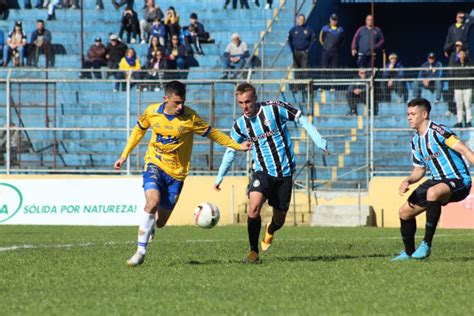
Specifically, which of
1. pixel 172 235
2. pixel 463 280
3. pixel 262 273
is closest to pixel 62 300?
pixel 262 273

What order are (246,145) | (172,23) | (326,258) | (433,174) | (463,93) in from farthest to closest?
(172,23) → (463,93) → (326,258) → (433,174) → (246,145)

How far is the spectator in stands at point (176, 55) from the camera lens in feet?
100

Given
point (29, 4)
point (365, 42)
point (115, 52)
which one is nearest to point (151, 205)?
point (365, 42)

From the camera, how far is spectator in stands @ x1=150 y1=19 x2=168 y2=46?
103 feet

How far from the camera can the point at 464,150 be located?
12.8m

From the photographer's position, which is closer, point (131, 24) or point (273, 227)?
point (273, 227)

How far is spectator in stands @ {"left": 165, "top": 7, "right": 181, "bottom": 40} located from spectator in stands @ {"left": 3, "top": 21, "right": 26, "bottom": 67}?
3.97 m

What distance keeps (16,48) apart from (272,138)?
1993 cm

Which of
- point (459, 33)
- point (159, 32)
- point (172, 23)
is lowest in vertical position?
point (459, 33)

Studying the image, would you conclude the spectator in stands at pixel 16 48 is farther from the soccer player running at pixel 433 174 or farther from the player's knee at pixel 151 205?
the soccer player running at pixel 433 174

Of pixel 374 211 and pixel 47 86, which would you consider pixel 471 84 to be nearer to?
pixel 374 211

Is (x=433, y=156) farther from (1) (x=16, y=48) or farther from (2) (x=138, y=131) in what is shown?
(1) (x=16, y=48)

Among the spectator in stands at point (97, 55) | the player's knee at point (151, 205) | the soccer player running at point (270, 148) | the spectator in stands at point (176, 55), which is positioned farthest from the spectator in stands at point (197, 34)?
the player's knee at point (151, 205)

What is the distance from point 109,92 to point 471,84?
8.66 m
